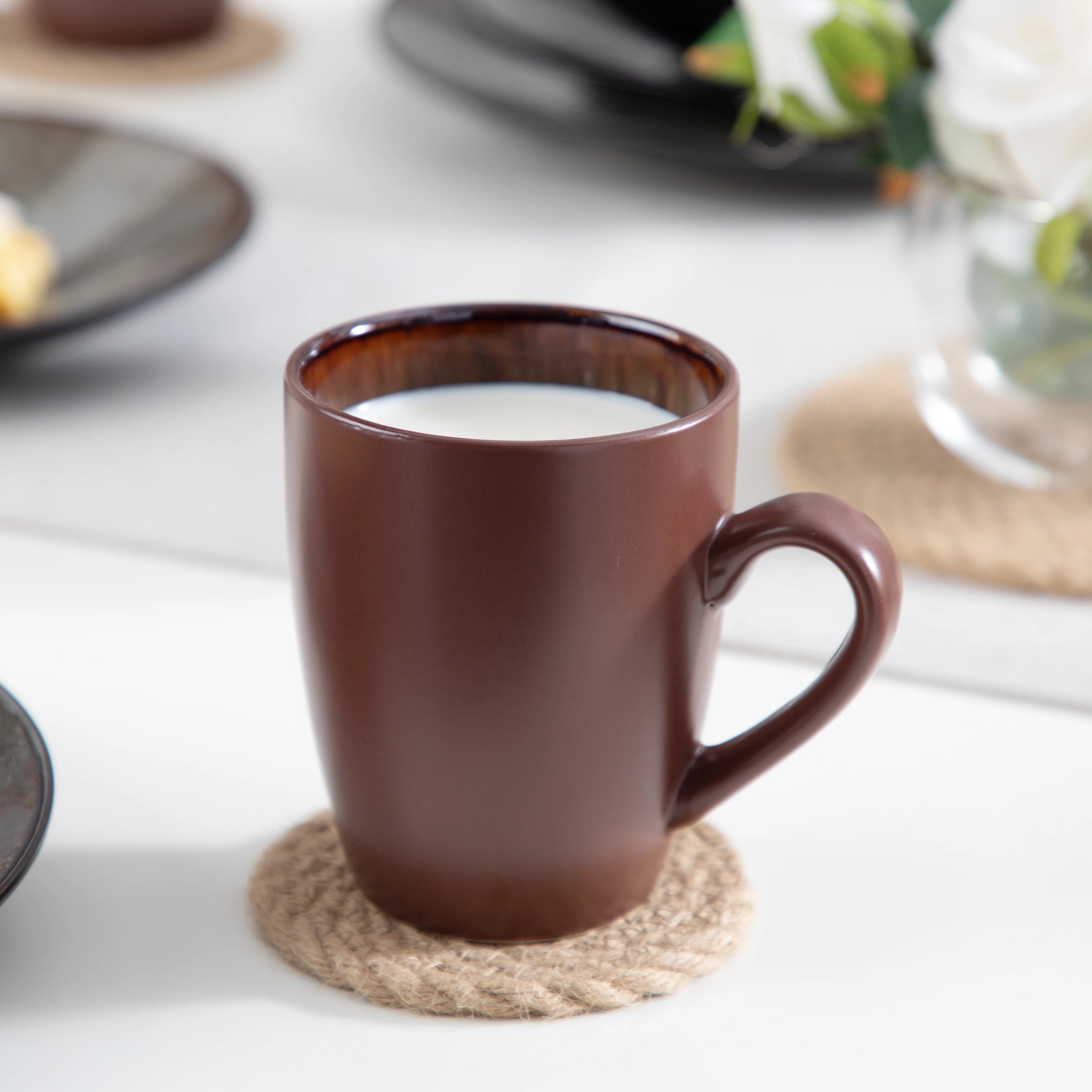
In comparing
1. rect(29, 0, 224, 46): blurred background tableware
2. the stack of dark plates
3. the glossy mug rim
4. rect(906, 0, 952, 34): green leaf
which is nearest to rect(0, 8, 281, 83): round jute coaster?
rect(29, 0, 224, 46): blurred background tableware

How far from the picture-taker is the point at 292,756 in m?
0.42

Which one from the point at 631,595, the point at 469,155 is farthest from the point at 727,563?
the point at 469,155

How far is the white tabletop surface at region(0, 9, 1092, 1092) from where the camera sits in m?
0.32

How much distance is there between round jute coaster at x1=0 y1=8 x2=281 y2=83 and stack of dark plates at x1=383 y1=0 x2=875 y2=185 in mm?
293

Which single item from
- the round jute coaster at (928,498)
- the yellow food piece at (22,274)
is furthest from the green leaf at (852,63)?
the yellow food piece at (22,274)

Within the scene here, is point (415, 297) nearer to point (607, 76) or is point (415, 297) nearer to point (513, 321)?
point (607, 76)

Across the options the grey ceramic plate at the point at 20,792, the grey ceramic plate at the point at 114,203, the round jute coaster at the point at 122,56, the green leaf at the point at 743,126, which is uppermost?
the green leaf at the point at 743,126

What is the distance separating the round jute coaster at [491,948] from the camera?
0.32m

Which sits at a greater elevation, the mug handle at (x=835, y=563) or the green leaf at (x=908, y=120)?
the green leaf at (x=908, y=120)

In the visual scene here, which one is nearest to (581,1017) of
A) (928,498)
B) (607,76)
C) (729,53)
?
(928,498)

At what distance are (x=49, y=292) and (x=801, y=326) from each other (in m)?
0.38

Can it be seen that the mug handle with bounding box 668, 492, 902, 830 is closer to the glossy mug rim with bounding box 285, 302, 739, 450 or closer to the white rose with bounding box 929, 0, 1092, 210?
the glossy mug rim with bounding box 285, 302, 739, 450

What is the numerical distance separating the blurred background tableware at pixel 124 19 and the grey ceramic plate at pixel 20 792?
38.6 inches

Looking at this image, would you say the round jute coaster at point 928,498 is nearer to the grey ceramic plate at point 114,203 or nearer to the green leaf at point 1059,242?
the green leaf at point 1059,242
